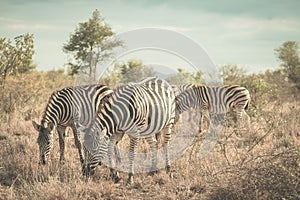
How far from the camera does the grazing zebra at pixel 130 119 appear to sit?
5254 mm

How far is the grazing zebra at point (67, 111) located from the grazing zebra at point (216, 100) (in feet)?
14.7

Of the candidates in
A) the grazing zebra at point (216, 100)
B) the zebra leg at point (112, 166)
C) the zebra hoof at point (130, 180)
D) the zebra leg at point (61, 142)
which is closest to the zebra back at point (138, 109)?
the zebra leg at point (112, 166)

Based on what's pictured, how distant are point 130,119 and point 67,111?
164 cm

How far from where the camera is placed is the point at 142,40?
27.1 ft

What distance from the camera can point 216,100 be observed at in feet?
36.9

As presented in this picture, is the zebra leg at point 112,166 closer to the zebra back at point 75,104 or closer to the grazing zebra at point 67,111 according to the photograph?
the grazing zebra at point 67,111

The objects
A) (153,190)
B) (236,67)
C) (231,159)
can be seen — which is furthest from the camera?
(236,67)

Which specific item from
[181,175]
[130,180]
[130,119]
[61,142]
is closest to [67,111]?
[61,142]

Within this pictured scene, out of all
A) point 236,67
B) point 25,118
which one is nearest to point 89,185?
point 25,118

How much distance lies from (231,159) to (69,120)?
3.21m

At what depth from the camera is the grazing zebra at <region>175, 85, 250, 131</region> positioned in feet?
36.0

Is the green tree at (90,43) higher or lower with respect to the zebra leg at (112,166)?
higher

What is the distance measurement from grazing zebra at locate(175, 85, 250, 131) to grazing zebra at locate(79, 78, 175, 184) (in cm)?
418

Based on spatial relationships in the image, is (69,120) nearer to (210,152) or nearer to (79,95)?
(79,95)
